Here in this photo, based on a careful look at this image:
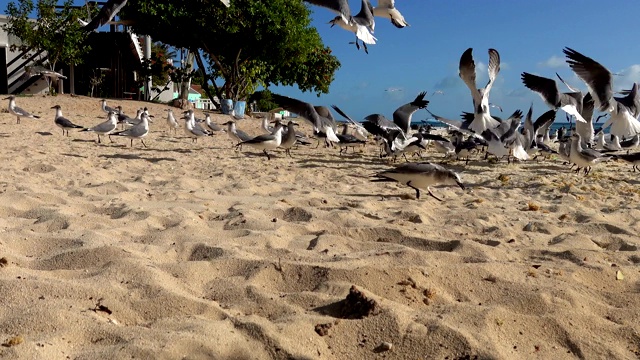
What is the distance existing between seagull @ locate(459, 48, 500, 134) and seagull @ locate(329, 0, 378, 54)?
15.5ft

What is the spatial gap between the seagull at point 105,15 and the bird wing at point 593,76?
270 inches

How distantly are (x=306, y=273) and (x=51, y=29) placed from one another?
77.2 ft

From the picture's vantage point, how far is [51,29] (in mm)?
23578

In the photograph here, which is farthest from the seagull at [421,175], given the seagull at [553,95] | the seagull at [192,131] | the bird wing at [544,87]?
the seagull at [192,131]

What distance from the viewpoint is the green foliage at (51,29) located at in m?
23.4

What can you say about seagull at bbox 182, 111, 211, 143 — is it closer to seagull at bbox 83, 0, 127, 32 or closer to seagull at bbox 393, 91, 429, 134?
seagull at bbox 393, 91, 429, 134

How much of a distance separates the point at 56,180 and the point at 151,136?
7573 millimetres

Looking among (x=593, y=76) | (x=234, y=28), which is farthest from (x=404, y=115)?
(x=234, y=28)

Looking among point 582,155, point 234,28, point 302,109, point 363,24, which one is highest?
point 234,28

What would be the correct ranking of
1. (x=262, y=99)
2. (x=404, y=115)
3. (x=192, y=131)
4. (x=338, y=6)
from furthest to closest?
(x=262, y=99) → (x=192, y=131) → (x=404, y=115) → (x=338, y=6)

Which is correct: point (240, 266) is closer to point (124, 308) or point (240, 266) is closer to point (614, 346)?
point (124, 308)

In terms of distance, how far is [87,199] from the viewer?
558cm

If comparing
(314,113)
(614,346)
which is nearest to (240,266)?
(614,346)

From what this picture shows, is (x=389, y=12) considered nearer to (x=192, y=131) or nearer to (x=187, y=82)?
(x=192, y=131)
